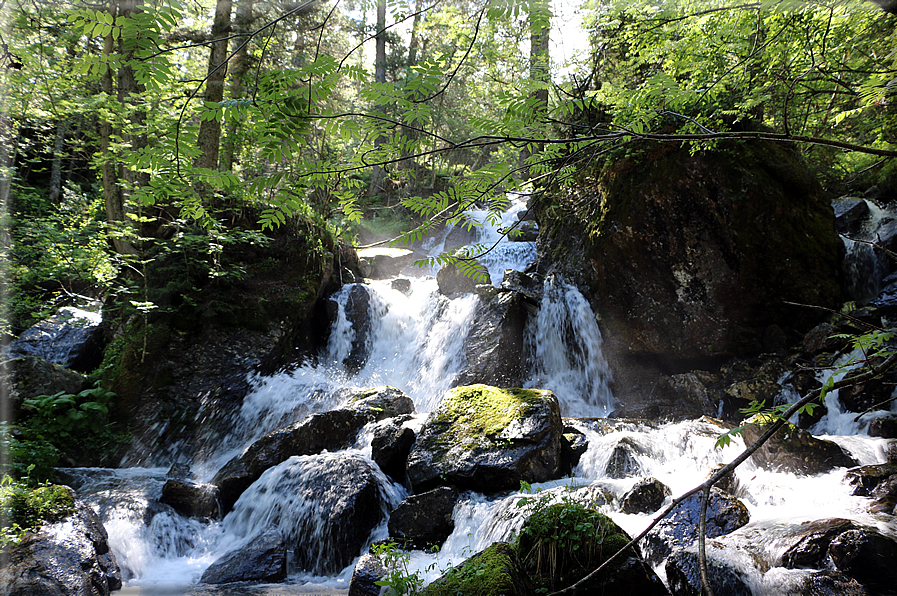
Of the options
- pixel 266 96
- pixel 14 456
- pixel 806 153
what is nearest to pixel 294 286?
pixel 14 456

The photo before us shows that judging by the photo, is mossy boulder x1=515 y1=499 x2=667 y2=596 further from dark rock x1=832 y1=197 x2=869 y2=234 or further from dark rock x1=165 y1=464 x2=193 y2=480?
dark rock x1=832 y1=197 x2=869 y2=234

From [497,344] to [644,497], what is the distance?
16.8 ft

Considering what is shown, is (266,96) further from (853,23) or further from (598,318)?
(598,318)

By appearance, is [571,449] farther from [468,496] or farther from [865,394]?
Result: [865,394]

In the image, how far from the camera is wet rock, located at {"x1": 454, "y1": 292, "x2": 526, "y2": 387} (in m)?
9.48

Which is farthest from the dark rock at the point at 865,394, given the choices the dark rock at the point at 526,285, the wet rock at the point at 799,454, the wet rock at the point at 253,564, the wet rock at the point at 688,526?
the wet rock at the point at 253,564

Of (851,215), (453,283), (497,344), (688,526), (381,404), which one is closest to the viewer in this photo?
(688,526)

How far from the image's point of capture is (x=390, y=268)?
16125mm

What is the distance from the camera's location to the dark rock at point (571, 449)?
6.03 metres

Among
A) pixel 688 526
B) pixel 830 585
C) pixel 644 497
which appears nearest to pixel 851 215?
pixel 644 497

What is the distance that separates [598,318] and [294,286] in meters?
7.21

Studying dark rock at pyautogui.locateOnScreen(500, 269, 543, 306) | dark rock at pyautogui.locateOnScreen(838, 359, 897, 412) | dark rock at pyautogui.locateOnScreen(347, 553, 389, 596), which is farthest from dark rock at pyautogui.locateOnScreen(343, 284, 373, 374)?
dark rock at pyautogui.locateOnScreen(838, 359, 897, 412)

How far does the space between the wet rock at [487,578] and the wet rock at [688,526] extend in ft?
6.06

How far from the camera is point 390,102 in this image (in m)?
2.24
